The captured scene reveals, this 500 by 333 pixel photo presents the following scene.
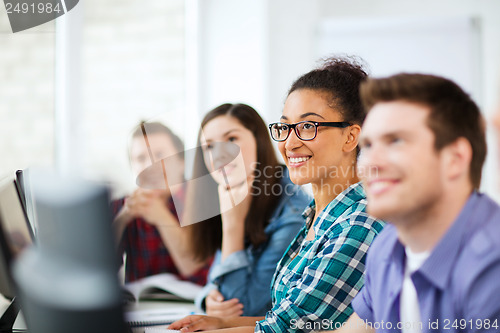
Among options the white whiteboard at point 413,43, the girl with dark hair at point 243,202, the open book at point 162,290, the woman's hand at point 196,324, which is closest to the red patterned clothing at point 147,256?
the open book at point 162,290

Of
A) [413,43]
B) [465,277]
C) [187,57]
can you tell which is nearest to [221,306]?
[465,277]

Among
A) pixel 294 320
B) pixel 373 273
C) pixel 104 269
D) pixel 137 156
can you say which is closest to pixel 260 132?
pixel 137 156

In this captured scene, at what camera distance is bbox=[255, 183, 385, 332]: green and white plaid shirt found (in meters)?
1.07

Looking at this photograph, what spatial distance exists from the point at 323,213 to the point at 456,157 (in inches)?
20.0

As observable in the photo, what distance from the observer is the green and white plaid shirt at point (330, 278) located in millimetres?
1065

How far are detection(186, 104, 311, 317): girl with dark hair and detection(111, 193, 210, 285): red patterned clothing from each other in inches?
11.8

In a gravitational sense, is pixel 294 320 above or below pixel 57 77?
below

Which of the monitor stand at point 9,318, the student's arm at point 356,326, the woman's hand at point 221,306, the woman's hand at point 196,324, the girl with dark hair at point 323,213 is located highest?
the girl with dark hair at point 323,213

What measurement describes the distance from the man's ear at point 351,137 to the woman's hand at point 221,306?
65 centimetres

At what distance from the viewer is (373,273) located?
0.90 meters

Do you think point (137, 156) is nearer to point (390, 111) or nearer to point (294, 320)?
point (294, 320)

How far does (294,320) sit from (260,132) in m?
0.86

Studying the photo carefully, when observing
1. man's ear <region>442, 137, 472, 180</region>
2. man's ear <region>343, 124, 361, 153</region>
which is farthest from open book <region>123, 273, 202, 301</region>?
man's ear <region>442, 137, 472, 180</region>

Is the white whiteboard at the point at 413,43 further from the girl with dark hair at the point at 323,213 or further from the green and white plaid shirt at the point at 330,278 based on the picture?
the green and white plaid shirt at the point at 330,278
